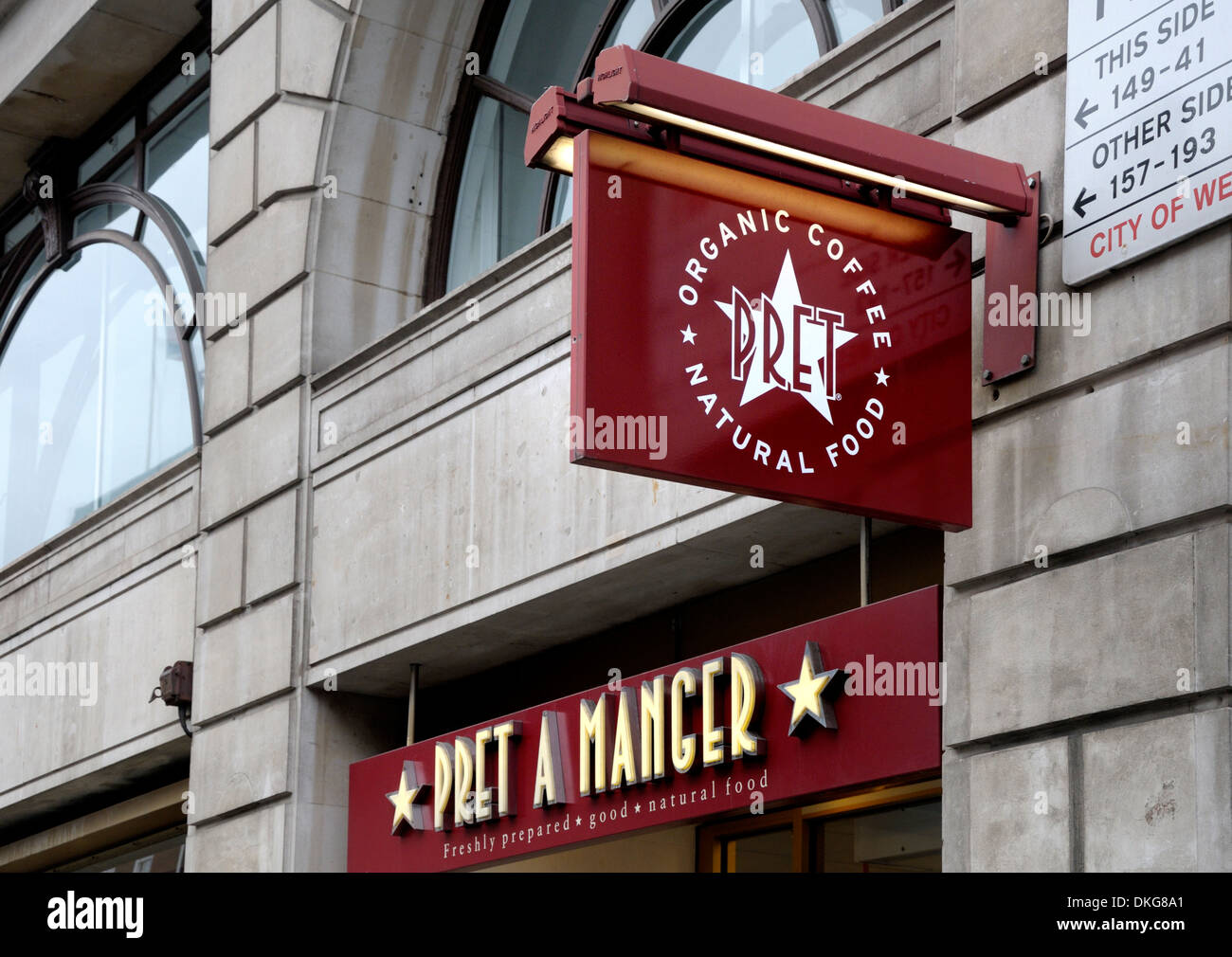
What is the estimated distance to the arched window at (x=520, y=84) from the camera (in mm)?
11133

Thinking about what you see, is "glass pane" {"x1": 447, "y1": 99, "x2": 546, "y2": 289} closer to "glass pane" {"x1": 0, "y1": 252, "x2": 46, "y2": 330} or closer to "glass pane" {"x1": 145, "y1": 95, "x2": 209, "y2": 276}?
"glass pane" {"x1": 145, "y1": 95, "x2": 209, "y2": 276}

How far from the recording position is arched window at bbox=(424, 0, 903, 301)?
36.5ft

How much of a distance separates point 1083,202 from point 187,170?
10488mm

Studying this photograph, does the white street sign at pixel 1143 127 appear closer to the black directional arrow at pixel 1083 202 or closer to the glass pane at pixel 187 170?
the black directional arrow at pixel 1083 202

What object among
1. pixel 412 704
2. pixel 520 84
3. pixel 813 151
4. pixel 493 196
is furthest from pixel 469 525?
pixel 813 151

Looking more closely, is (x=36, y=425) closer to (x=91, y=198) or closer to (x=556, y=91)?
(x=91, y=198)

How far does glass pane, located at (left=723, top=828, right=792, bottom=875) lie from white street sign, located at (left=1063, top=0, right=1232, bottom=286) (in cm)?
464

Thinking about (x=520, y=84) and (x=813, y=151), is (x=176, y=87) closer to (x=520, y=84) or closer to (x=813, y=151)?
(x=520, y=84)

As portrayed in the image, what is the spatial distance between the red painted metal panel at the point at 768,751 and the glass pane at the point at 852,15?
325 centimetres

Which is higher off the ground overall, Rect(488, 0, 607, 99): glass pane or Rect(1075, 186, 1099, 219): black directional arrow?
Rect(488, 0, 607, 99): glass pane

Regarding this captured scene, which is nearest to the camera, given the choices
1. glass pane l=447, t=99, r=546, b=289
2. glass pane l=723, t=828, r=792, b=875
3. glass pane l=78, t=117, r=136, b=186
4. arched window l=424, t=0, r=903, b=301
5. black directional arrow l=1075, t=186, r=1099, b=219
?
black directional arrow l=1075, t=186, r=1099, b=219

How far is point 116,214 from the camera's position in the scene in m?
17.5

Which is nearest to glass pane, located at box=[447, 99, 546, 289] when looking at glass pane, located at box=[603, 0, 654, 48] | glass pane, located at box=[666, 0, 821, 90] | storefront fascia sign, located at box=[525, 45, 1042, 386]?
glass pane, located at box=[603, 0, 654, 48]

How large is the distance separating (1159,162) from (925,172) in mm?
841
